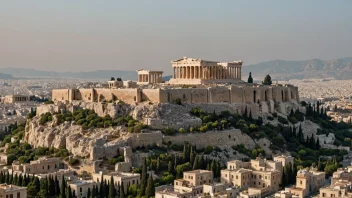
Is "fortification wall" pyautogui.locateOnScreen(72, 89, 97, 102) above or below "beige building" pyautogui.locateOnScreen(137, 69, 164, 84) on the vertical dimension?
below

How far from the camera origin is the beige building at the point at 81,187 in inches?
1405

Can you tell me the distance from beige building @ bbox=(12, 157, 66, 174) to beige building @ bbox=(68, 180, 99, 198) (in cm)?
569

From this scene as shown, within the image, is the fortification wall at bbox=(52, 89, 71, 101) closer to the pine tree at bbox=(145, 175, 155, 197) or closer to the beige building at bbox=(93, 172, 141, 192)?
the beige building at bbox=(93, 172, 141, 192)

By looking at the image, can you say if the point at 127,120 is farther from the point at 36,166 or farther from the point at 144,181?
the point at 144,181

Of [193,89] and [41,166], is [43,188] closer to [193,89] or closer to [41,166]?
[41,166]

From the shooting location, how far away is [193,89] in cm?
5428

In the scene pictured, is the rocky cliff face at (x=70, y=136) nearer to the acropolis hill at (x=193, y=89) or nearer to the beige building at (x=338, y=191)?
the acropolis hill at (x=193, y=89)

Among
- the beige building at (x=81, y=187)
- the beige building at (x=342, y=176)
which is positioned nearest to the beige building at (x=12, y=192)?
the beige building at (x=81, y=187)

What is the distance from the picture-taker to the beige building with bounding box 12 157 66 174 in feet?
134

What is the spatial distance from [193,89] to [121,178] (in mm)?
19151

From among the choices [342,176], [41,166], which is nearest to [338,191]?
[342,176]

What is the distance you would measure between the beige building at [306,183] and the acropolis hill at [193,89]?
17341mm

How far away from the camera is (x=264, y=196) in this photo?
119 ft

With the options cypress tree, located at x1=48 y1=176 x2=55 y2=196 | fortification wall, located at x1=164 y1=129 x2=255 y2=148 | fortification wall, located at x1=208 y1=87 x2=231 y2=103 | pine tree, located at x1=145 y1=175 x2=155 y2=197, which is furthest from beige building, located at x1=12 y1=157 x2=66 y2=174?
fortification wall, located at x1=208 y1=87 x2=231 y2=103
